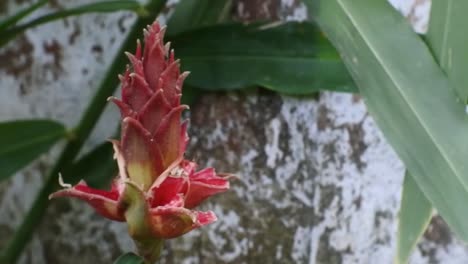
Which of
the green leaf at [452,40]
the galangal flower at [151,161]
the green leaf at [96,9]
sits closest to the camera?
the galangal flower at [151,161]

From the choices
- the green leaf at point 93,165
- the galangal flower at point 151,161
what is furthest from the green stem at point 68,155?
the galangal flower at point 151,161

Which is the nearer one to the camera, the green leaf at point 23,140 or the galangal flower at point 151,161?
the galangal flower at point 151,161

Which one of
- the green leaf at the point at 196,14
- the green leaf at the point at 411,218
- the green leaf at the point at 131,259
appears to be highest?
the green leaf at the point at 131,259

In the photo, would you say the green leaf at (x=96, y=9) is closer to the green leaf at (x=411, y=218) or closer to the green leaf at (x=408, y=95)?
the green leaf at (x=408, y=95)

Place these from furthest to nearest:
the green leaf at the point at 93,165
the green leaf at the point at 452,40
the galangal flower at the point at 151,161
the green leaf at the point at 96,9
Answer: the green leaf at the point at 93,165
the green leaf at the point at 96,9
the green leaf at the point at 452,40
the galangal flower at the point at 151,161

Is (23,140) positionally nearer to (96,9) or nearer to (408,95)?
(96,9)

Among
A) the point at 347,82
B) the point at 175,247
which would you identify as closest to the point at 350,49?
the point at 347,82
